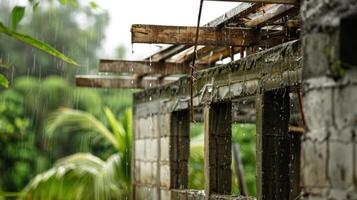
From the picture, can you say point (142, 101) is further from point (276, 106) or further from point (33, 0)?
point (33, 0)

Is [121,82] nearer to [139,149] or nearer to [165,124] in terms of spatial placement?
[139,149]

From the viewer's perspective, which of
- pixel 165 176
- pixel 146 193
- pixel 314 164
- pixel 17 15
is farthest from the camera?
pixel 146 193

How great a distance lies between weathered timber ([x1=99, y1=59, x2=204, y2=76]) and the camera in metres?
8.52

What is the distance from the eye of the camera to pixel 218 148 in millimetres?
6969

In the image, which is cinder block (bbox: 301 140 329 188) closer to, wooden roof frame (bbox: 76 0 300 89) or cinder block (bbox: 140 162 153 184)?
wooden roof frame (bbox: 76 0 300 89)

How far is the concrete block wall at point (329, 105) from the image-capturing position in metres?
2.30

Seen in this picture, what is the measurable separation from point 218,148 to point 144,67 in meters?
1.96

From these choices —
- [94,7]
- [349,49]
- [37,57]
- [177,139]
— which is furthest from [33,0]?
[37,57]

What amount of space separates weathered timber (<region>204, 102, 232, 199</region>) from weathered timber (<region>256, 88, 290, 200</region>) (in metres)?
1.11

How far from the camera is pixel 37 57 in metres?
27.2

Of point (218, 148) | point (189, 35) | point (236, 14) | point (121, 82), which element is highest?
point (236, 14)

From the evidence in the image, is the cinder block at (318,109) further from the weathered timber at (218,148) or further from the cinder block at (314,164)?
the weathered timber at (218,148)

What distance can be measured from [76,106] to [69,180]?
13809mm

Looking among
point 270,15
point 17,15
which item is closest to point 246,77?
point 270,15
